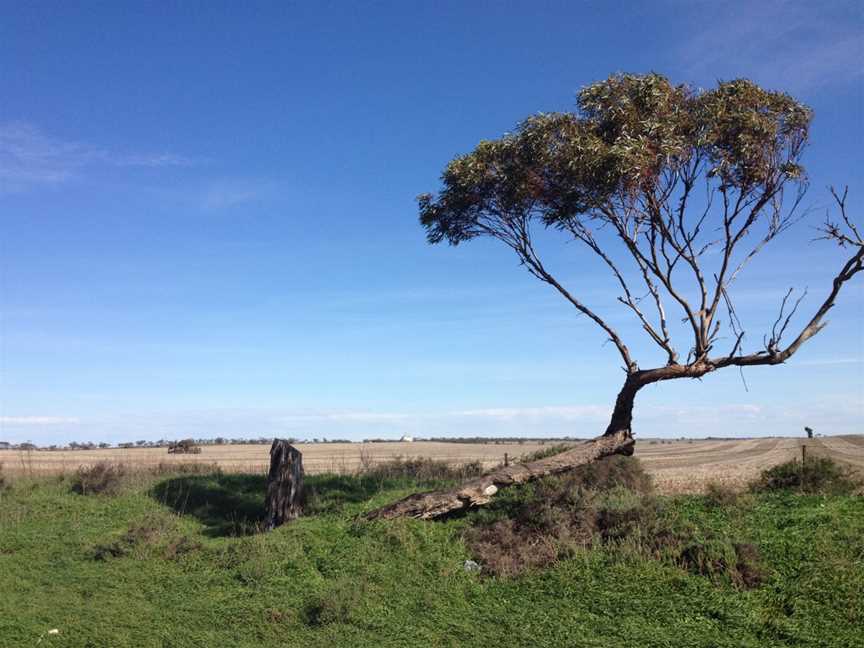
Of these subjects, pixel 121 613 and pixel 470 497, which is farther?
pixel 470 497

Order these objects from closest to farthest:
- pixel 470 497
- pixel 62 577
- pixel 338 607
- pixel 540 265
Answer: pixel 338 607, pixel 62 577, pixel 470 497, pixel 540 265

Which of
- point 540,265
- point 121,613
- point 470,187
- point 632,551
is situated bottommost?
point 121,613

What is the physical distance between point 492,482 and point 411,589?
4.78 m

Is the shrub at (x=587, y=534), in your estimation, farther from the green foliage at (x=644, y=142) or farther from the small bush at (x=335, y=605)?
the green foliage at (x=644, y=142)

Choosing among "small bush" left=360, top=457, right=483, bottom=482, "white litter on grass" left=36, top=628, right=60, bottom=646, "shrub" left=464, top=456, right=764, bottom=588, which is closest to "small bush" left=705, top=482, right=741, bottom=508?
"shrub" left=464, top=456, right=764, bottom=588

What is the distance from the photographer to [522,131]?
60.2 ft

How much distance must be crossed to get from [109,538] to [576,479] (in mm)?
10759

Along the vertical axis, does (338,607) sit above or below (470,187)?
below

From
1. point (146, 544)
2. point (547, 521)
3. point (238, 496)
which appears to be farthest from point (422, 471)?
point (547, 521)

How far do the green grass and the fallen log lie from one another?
499 mm

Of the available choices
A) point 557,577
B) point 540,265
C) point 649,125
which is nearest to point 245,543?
point 557,577

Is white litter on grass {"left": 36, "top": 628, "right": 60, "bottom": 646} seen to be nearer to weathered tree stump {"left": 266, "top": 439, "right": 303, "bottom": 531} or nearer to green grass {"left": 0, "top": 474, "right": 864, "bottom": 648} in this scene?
green grass {"left": 0, "top": 474, "right": 864, "bottom": 648}

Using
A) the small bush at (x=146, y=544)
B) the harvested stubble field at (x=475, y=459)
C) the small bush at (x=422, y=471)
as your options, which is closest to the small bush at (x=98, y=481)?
the harvested stubble field at (x=475, y=459)

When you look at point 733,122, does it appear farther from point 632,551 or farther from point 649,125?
point 632,551
